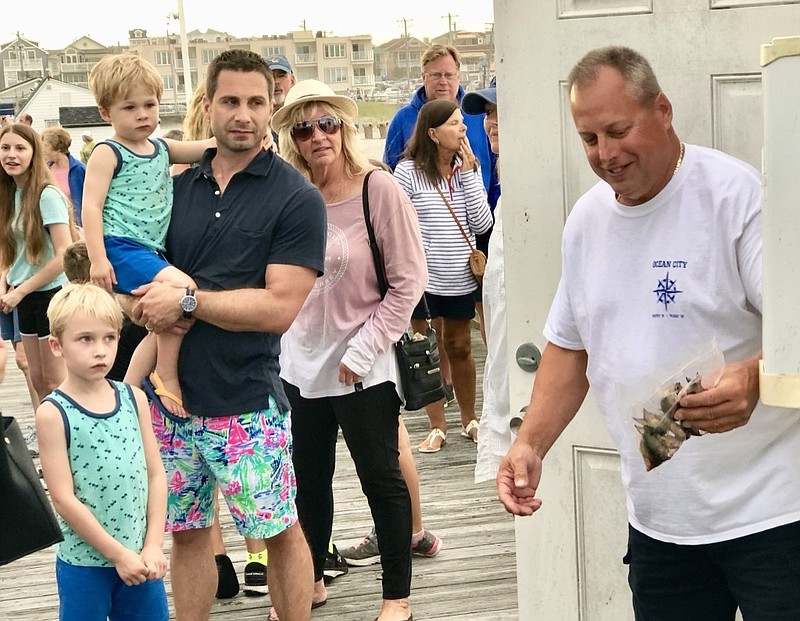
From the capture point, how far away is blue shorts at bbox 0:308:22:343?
22.8 ft

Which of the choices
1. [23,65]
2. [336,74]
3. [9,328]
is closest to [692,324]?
[9,328]

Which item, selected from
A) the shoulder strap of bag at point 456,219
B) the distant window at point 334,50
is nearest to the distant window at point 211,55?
the shoulder strap of bag at point 456,219

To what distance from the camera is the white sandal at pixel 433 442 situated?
6.36 m

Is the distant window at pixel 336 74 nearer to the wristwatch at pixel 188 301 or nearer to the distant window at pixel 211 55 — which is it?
the distant window at pixel 211 55

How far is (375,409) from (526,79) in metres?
1.42

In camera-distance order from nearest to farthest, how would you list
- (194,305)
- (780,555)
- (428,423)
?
1. (780,555)
2. (194,305)
3. (428,423)

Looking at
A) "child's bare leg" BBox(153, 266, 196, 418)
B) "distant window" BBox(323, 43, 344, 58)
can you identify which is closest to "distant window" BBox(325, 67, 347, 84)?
"distant window" BBox(323, 43, 344, 58)

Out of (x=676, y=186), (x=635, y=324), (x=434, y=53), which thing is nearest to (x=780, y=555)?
(x=635, y=324)

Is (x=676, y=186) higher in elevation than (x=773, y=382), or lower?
higher

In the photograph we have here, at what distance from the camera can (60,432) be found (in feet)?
9.75

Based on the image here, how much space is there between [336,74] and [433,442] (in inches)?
4334

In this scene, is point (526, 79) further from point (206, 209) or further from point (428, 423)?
point (428, 423)

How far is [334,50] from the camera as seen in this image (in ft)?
383

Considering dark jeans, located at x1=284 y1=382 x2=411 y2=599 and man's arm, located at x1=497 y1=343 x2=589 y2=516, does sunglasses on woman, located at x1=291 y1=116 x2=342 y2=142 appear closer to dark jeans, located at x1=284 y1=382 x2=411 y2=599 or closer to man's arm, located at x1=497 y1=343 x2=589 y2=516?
dark jeans, located at x1=284 y1=382 x2=411 y2=599
